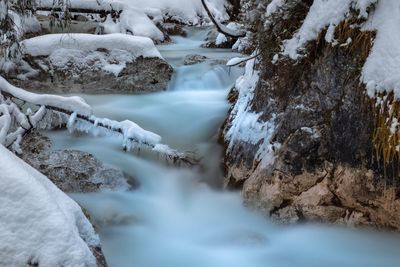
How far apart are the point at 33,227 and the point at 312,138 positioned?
263cm

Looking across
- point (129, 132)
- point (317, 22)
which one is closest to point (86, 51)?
point (129, 132)

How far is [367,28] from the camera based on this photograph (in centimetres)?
383

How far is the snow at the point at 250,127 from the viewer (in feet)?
14.3

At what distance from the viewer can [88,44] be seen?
8602 mm

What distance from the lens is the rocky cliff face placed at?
380cm

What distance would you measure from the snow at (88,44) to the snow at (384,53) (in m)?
5.59

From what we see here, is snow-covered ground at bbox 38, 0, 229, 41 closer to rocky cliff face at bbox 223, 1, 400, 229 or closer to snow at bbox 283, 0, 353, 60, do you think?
rocky cliff face at bbox 223, 1, 400, 229

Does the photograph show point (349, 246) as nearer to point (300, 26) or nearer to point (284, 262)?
point (284, 262)

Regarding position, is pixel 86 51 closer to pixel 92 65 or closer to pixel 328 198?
pixel 92 65

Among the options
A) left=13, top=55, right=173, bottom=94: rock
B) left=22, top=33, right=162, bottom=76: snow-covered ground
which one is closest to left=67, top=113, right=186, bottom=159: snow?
left=13, top=55, right=173, bottom=94: rock

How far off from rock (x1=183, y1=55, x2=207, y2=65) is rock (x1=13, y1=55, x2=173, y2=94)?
44.6 inches

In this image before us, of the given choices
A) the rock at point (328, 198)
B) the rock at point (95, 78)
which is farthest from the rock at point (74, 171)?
the rock at point (95, 78)

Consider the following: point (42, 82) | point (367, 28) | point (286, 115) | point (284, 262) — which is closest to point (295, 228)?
point (284, 262)

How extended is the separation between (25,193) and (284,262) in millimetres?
2375
